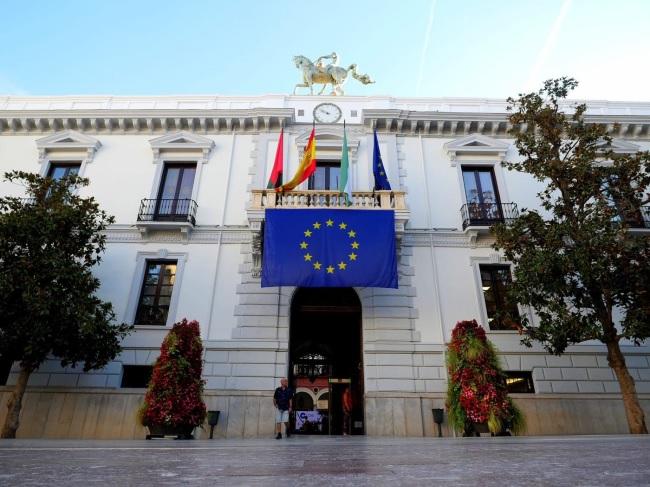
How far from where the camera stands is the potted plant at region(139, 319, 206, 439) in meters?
8.98

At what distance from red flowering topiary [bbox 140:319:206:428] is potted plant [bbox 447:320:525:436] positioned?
6299 mm

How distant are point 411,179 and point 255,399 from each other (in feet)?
31.7

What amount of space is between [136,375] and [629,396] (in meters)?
13.8

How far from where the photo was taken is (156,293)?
43.1 ft

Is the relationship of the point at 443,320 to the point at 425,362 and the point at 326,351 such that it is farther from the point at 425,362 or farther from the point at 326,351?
the point at 326,351

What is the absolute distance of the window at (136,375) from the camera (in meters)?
12.0

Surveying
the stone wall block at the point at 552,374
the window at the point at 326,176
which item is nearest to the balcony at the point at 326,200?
the window at the point at 326,176

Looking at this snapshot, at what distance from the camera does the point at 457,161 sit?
15.6m

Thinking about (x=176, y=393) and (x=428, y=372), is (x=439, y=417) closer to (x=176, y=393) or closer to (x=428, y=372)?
(x=428, y=372)

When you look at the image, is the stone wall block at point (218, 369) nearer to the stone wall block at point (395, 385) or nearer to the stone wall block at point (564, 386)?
the stone wall block at point (395, 385)

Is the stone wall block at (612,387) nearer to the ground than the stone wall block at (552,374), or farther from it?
nearer to the ground

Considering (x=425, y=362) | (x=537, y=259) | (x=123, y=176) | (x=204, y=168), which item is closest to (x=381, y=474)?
(x=537, y=259)

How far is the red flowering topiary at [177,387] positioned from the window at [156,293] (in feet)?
9.85

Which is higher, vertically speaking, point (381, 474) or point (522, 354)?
point (522, 354)
